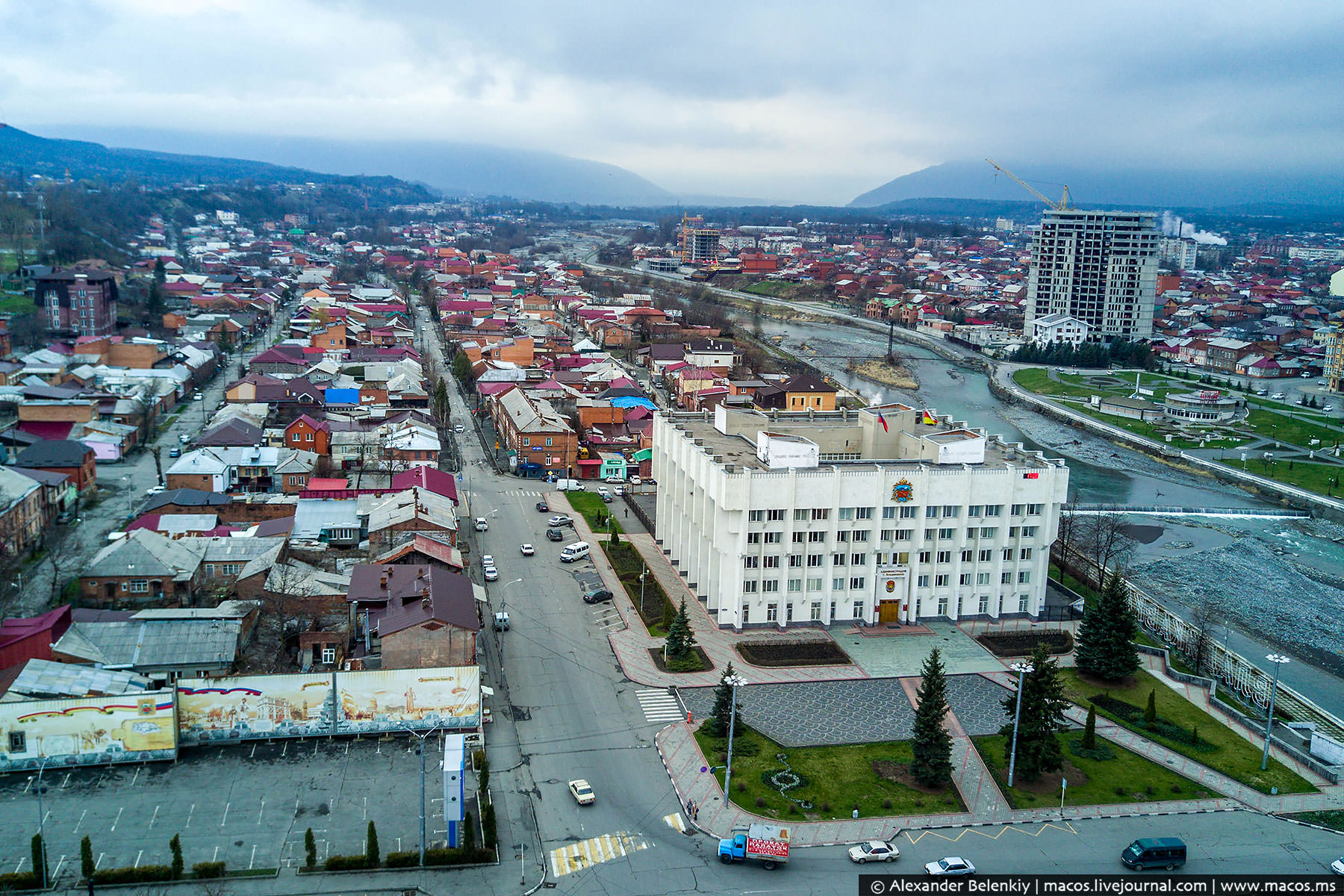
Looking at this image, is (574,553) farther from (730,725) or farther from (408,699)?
(730,725)

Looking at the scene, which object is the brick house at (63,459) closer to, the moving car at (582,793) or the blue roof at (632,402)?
the blue roof at (632,402)

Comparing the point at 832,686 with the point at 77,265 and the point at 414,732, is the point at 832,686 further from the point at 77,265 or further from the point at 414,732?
the point at 77,265

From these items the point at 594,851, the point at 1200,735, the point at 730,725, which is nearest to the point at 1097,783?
the point at 1200,735

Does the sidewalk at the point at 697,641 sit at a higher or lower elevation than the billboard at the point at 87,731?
lower

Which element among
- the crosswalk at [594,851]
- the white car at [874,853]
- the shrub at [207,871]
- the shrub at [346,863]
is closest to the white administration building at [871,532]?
the crosswalk at [594,851]

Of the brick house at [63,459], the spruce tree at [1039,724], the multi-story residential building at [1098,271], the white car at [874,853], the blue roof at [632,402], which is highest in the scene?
the multi-story residential building at [1098,271]

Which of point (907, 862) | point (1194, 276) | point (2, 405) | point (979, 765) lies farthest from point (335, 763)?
point (1194, 276)

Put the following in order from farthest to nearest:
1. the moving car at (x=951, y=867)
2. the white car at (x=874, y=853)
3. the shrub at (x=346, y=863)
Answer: the white car at (x=874, y=853)
the moving car at (x=951, y=867)
the shrub at (x=346, y=863)

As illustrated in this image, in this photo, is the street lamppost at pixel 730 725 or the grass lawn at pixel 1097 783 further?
the grass lawn at pixel 1097 783
